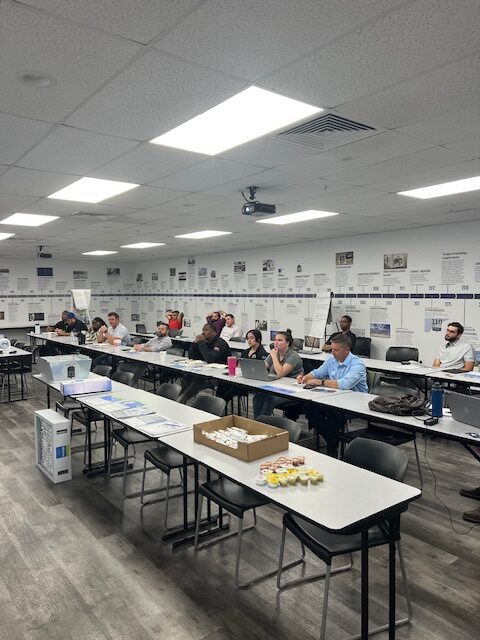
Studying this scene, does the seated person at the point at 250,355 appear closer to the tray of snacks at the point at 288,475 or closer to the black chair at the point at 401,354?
the black chair at the point at 401,354

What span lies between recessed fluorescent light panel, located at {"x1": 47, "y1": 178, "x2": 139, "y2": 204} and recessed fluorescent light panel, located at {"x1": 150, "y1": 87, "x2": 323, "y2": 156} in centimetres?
135

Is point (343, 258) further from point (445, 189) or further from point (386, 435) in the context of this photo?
point (386, 435)

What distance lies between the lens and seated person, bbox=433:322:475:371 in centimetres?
629

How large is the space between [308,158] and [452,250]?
4.47m

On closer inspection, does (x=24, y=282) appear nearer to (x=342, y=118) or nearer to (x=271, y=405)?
(x=271, y=405)

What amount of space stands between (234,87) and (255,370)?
329 cm

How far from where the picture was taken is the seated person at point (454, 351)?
6.29 metres

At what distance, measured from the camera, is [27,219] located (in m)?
6.48

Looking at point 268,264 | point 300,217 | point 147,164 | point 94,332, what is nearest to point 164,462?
point 147,164

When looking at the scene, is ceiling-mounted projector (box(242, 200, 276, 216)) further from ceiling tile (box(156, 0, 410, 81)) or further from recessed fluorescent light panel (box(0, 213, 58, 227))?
recessed fluorescent light panel (box(0, 213, 58, 227))

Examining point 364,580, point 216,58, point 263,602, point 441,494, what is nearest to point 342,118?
point 216,58

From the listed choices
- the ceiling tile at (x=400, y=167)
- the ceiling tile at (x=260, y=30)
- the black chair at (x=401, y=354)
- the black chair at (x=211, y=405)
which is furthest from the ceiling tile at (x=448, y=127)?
the black chair at (x=401, y=354)

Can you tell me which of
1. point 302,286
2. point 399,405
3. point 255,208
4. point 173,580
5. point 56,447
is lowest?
point 173,580

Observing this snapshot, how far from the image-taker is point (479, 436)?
10.0 feet
